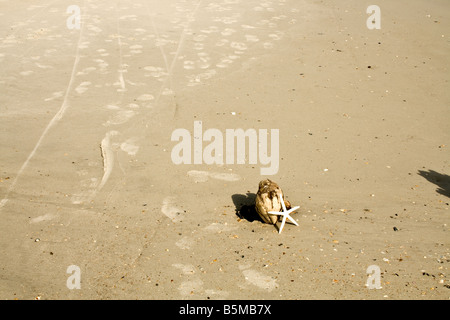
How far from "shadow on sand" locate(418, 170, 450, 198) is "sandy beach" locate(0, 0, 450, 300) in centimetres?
3

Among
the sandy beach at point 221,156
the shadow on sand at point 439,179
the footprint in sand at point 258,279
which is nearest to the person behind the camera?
the footprint in sand at point 258,279

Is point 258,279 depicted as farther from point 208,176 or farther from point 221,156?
point 221,156

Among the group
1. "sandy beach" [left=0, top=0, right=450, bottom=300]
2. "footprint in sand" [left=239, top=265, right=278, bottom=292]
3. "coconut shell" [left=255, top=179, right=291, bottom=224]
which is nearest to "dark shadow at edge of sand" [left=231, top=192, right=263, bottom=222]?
"sandy beach" [left=0, top=0, right=450, bottom=300]

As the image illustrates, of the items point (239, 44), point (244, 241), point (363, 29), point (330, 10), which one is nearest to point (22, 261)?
point (244, 241)

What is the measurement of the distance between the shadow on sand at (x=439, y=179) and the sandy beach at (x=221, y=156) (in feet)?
0.09

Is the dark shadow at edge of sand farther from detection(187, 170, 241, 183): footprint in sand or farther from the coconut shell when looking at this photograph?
detection(187, 170, 241, 183): footprint in sand

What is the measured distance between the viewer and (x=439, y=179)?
5.80m

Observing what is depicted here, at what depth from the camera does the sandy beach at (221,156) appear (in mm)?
4441

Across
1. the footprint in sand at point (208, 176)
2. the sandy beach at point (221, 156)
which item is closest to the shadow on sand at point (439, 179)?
the sandy beach at point (221, 156)

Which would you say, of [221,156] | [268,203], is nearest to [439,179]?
[268,203]

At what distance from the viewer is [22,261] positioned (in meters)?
4.54

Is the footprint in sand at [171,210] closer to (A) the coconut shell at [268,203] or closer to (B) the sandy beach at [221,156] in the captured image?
(B) the sandy beach at [221,156]

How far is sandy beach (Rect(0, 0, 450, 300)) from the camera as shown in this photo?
4.44m
